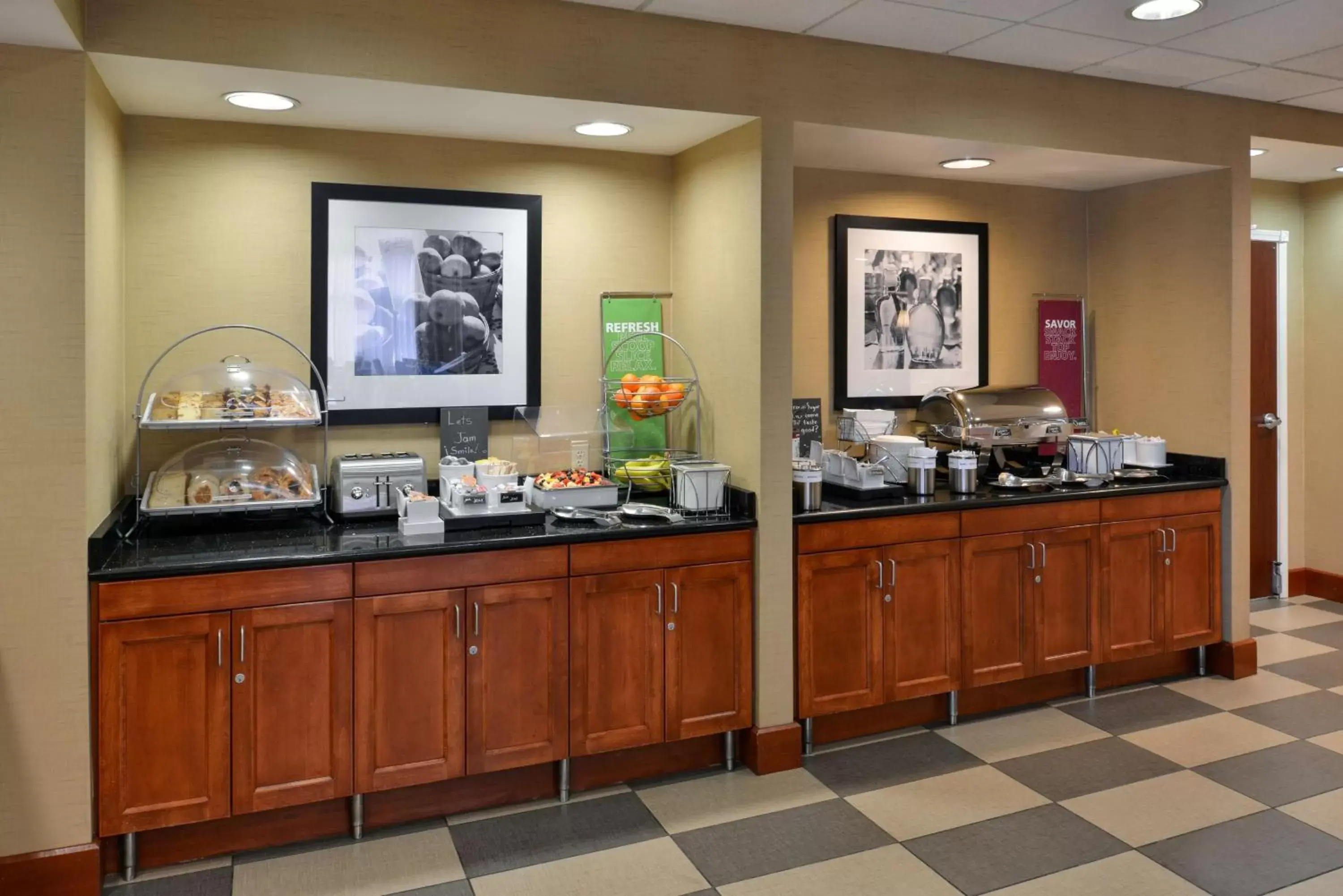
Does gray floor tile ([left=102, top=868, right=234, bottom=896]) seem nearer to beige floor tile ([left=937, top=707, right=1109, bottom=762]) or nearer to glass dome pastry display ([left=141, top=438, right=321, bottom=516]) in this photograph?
glass dome pastry display ([left=141, top=438, right=321, bottom=516])

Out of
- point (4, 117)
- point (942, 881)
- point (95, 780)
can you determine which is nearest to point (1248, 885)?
point (942, 881)

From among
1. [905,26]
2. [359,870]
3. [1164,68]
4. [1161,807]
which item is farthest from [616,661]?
[1164,68]

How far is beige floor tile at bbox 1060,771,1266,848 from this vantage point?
10.3ft

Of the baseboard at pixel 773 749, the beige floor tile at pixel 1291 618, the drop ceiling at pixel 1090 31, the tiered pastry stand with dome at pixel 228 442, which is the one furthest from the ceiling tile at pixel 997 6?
the beige floor tile at pixel 1291 618

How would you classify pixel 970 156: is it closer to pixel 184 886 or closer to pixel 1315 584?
pixel 1315 584

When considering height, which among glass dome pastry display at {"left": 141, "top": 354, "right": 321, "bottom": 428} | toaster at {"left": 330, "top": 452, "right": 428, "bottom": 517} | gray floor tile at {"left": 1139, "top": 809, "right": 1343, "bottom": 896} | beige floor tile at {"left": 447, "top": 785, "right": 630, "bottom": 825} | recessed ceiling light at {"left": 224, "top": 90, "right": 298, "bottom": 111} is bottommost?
gray floor tile at {"left": 1139, "top": 809, "right": 1343, "bottom": 896}

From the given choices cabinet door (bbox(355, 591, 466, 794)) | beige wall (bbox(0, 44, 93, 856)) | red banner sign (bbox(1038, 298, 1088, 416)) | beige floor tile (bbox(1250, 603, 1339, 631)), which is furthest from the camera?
beige floor tile (bbox(1250, 603, 1339, 631))

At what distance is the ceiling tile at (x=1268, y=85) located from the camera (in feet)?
13.3

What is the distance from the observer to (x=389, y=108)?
3.28 meters

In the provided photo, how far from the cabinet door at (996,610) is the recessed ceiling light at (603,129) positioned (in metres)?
2.03

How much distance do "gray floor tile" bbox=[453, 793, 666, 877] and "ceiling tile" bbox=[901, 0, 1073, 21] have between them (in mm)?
2745

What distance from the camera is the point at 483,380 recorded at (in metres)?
3.85

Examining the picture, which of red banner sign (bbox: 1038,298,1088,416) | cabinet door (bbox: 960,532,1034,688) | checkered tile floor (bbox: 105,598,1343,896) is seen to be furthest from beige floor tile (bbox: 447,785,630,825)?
red banner sign (bbox: 1038,298,1088,416)

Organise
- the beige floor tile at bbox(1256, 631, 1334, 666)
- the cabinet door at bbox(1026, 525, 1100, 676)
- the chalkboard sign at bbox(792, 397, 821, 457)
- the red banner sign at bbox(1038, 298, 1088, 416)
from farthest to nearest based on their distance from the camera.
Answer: the red banner sign at bbox(1038, 298, 1088, 416) → the beige floor tile at bbox(1256, 631, 1334, 666) → the chalkboard sign at bbox(792, 397, 821, 457) → the cabinet door at bbox(1026, 525, 1100, 676)
